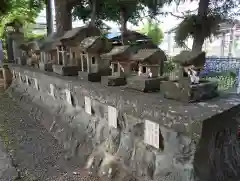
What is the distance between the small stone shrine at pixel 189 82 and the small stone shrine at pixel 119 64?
580 mm

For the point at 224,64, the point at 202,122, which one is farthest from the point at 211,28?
the point at 202,122

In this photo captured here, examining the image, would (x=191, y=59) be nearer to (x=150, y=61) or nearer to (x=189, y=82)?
(x=189, y=82)

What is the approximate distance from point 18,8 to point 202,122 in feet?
25.3

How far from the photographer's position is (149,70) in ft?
6.15

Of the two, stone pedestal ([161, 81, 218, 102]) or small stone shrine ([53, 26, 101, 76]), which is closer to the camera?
stone pedestal ([161, 81, 218, 102])

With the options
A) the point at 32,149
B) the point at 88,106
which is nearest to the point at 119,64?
the point at 88,106

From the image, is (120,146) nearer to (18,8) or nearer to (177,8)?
(177,8)

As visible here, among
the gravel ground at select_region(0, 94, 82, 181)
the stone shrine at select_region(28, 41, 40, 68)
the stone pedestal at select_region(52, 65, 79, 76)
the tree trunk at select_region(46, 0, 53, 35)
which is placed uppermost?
the tree trunk at select_region(46, 0, 53, 35)

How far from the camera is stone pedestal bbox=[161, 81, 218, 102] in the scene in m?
1.55

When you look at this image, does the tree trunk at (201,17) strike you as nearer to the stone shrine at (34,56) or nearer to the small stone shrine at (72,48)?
the small stone shrine at (72,48)

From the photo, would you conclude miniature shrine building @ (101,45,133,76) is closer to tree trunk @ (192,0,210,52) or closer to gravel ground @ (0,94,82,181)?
gravel ground @ (0,94,82,181)

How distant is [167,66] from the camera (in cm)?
Result: 554

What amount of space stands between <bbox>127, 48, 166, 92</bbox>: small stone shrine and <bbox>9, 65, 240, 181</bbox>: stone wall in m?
0.09

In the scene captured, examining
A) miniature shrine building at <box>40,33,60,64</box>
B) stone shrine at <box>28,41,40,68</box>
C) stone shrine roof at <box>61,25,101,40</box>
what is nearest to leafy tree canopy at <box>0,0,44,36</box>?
stone shrine at <box>28,41,40,68</box>
